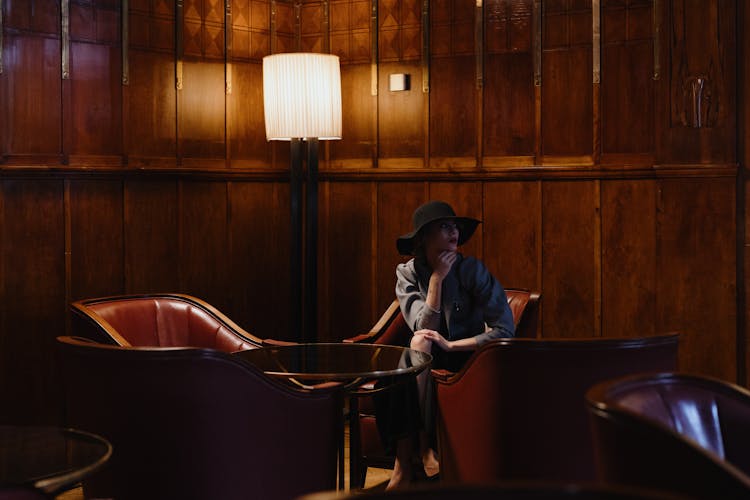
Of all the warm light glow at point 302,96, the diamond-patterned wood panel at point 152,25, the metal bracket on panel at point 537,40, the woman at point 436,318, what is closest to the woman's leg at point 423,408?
the woman at point 436,318

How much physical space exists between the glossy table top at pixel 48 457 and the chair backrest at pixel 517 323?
2204mm

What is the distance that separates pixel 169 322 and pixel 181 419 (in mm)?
1626

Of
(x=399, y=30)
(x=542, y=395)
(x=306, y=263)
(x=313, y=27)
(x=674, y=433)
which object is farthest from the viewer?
(x=313, y=27)

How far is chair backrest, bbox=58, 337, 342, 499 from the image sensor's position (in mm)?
2855

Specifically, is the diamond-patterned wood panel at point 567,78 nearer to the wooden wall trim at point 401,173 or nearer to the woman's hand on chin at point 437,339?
the wooden wall trim at point 401,173

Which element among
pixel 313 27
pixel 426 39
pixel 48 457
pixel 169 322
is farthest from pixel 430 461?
pixel 313 27

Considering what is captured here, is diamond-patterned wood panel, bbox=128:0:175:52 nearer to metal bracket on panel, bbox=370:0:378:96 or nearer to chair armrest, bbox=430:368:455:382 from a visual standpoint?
metal bracket on panel, bbox=370:0:378:96

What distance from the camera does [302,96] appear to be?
4.79 meters

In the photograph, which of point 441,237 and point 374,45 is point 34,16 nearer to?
point 374,45

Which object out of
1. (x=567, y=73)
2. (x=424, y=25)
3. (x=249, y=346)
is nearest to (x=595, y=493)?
(x=249, y=346)

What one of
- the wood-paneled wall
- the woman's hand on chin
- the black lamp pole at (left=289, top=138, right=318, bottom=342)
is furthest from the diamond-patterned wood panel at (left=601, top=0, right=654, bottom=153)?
the woman's hand on chin

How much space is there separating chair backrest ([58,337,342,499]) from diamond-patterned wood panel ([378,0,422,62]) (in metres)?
2.96

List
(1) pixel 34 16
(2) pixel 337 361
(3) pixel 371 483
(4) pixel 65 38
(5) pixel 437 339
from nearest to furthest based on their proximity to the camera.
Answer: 1. (2) pixel 337 361
2. (5) pixel 437 339
3. (3) pixel 371 483
4. (1) pixel 34 16
5. (4) pixel 65 38

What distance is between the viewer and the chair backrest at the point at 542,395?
2947mm
